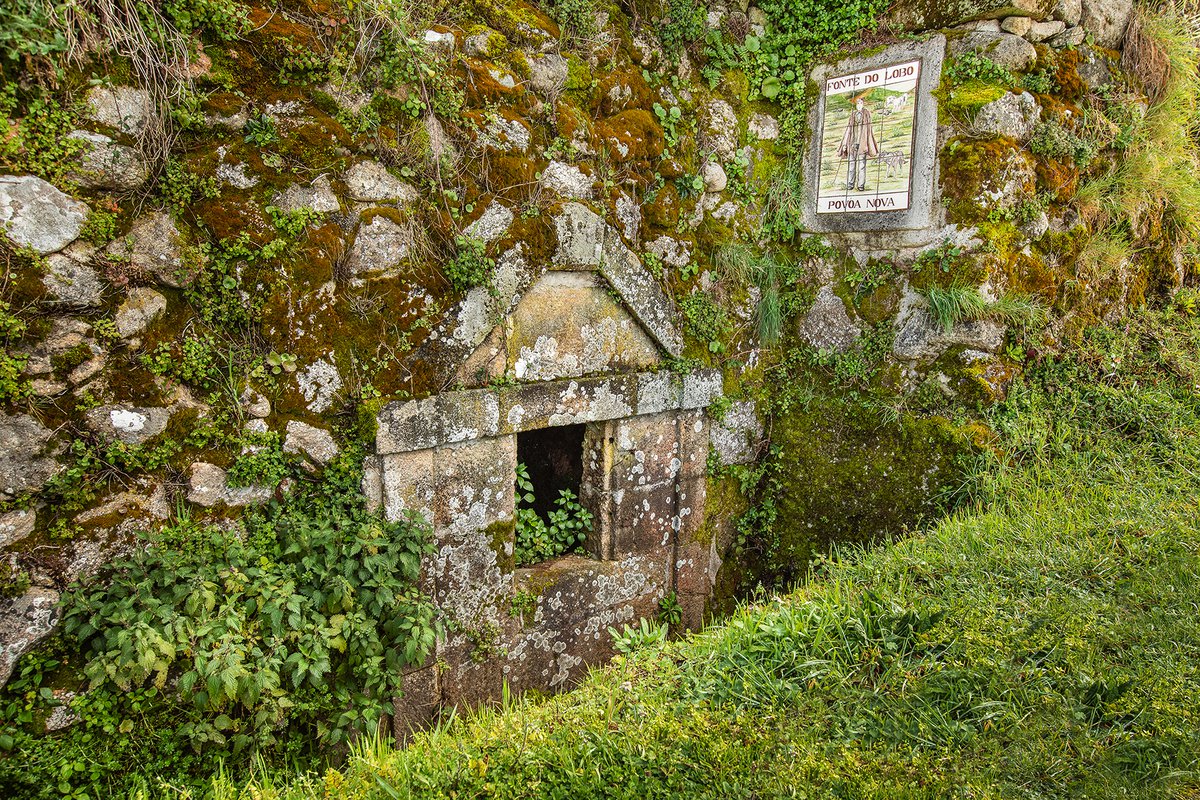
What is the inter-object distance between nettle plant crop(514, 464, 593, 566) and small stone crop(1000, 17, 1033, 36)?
4.11 metres

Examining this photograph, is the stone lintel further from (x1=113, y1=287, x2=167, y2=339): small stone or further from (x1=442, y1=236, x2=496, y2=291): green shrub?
(x1=113, y1=287, x2=167, y2=339): small stone

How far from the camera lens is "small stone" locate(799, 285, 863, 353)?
4.60m

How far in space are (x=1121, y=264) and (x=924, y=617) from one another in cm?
363

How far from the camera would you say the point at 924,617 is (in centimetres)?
280

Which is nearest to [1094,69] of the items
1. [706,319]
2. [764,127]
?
[764,127]

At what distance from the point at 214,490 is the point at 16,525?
2.21 ft

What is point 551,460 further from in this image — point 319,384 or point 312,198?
point 312,198

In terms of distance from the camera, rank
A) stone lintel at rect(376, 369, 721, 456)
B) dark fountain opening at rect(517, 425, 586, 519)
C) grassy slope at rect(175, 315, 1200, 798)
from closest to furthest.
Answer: grassy slope at rect(175, 315, 1200, 798), stone lintel at rect(376, 369, 721, 456), dark fountain opening at rect(517, 425, 586, 519)

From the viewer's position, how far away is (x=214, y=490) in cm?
289

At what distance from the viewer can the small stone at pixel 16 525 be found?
2.41m

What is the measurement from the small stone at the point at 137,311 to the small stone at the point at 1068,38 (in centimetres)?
548

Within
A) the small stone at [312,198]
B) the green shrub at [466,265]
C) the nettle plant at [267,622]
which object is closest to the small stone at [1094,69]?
the green shrub at [466,265]

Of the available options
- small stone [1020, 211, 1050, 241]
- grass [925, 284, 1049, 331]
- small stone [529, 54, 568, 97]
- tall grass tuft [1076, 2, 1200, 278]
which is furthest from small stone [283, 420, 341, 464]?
tall grass tuft [1076, 2, 1200, 278]

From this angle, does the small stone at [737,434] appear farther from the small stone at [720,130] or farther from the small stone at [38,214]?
the small stone at [38,214]
